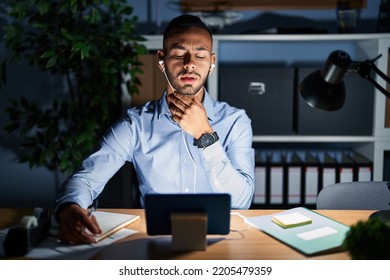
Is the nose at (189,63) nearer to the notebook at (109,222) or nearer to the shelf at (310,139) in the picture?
the notebook at (109,222)

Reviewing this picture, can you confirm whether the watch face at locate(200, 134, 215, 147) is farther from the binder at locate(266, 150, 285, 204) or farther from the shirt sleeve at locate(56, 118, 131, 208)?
the binder at locate(266, 150, 285, 204)

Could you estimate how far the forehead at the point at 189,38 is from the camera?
170 cm

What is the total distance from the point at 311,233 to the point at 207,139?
45 cm

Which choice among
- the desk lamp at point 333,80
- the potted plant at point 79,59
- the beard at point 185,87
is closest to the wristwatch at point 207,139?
the beard at point 185,87

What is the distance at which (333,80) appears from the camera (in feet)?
4.07

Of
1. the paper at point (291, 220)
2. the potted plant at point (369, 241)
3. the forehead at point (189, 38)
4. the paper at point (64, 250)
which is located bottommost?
the paper at point (64, 250)

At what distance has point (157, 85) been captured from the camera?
8.15 feet

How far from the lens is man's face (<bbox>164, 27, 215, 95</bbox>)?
1.69m

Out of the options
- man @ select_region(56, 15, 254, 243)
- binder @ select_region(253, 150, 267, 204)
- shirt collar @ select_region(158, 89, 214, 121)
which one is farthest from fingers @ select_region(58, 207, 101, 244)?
binder @ select_region(253, 150, 267, 204)

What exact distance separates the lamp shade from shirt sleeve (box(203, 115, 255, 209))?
0.35m

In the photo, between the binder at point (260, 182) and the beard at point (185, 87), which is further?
the binder at point (260, 182)

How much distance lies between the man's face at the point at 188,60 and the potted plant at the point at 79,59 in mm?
636

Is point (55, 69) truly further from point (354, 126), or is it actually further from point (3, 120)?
point (354, 126)
